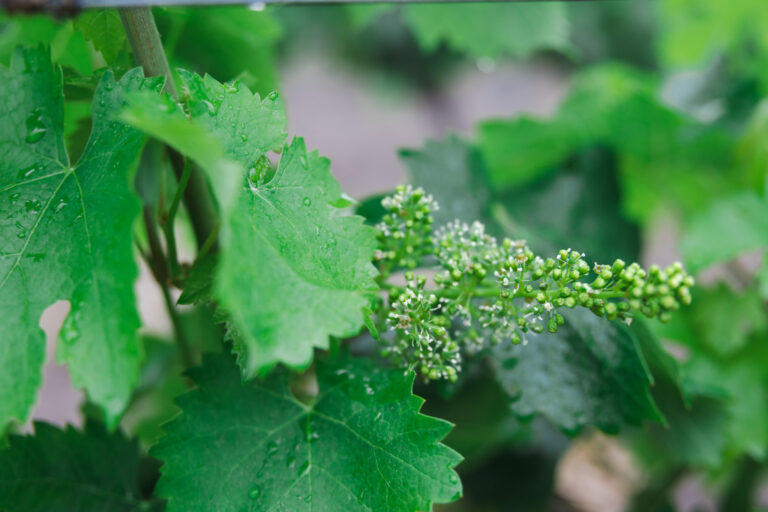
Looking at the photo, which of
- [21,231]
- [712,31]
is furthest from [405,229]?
[712,31]

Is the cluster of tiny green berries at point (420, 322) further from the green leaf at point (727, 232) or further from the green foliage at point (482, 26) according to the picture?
the green foliage at point (482, 26)

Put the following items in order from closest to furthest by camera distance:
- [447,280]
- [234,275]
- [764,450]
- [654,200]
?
[234,275] → [447,280] → [764,450] → [654,200]

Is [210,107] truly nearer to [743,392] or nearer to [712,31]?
[743,392]

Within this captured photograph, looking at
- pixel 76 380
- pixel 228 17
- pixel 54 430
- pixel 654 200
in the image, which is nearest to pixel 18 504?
pixel 54 430

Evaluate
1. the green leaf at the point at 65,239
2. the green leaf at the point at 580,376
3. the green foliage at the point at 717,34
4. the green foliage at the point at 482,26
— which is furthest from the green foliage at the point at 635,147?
the green leaf at the point at 65,239

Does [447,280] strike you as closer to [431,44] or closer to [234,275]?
[234,275]

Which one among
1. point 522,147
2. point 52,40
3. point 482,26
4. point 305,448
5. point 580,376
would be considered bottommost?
point 305,448
